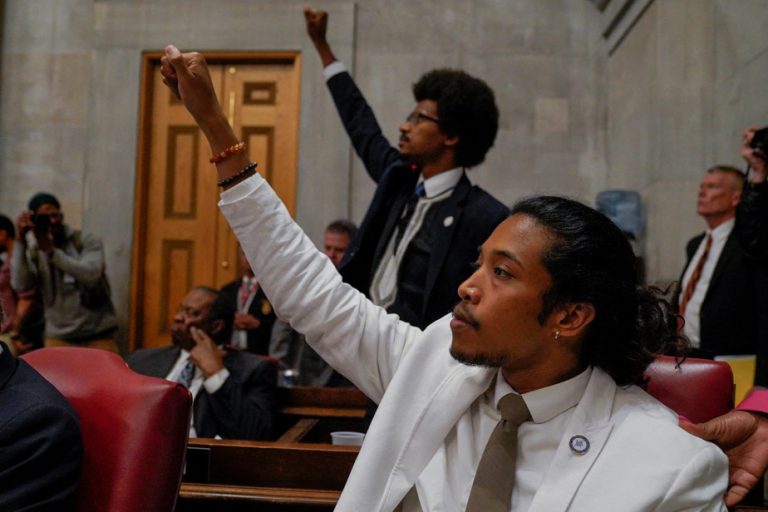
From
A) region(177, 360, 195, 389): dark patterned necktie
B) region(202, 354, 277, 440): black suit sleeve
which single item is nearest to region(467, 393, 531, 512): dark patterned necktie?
region(202, 354, 277, 440): black suit sleeve

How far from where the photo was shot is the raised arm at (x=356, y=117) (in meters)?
2.78

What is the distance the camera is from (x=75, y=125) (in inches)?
239

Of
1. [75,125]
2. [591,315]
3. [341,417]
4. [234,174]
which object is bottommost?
[341,417]

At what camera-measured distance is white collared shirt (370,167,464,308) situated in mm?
2414

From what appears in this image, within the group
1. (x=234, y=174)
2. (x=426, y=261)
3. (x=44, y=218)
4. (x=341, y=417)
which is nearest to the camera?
(x=234, y=174)

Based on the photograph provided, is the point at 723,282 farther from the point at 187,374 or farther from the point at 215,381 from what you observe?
the point at 187,374

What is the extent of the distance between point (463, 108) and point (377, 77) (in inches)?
131

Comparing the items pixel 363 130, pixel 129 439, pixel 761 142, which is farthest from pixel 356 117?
pixel 129 439

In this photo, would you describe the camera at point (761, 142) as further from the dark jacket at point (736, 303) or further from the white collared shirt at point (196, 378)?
the white collared shirt at point (196, 378)

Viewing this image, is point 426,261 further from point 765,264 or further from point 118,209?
point 118,209

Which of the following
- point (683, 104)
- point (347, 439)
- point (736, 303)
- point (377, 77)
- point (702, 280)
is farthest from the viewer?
point (377, 77)

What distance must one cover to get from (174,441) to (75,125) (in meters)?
5.06

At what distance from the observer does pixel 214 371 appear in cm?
300

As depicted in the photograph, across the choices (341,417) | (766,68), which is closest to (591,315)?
(341,417)
